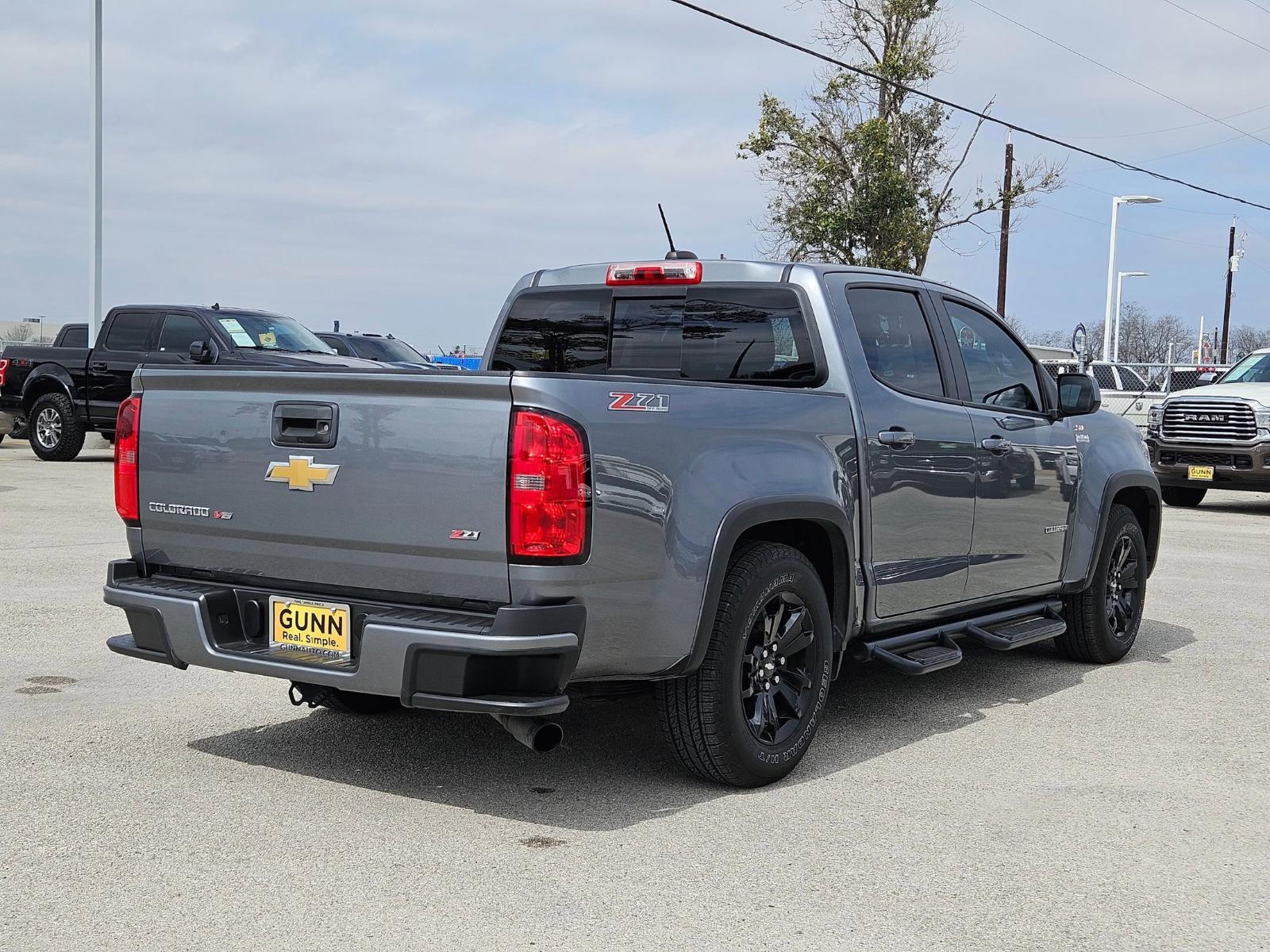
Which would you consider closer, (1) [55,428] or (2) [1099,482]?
(2) [1099,482]

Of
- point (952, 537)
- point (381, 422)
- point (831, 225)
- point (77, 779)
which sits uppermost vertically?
point (831, 225)

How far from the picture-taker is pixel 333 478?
15.1 ft

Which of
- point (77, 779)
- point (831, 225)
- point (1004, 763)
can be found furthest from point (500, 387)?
point (831, 225)

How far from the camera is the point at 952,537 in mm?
6176

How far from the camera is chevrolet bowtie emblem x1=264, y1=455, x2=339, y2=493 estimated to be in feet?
15.2

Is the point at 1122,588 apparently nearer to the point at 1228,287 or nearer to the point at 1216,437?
the point at 1216,437

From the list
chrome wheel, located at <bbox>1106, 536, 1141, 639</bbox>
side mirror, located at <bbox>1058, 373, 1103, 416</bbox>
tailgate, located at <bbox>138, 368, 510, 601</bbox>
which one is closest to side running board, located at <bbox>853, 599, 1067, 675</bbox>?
chrome wheel, located at <bbox>1106, 536, 1141, 639</bbox>

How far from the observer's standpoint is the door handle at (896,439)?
5711 mm

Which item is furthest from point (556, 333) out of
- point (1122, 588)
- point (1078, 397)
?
point (1122, 588)

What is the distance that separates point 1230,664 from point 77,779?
18.8 ft

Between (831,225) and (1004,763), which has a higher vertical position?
(831,225)

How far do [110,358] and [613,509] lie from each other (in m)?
16.7

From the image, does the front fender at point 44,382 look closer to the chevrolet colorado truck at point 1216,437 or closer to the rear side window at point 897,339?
the chevrolet colorado truck at point 1216,437

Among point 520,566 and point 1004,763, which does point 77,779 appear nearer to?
point 520,566
